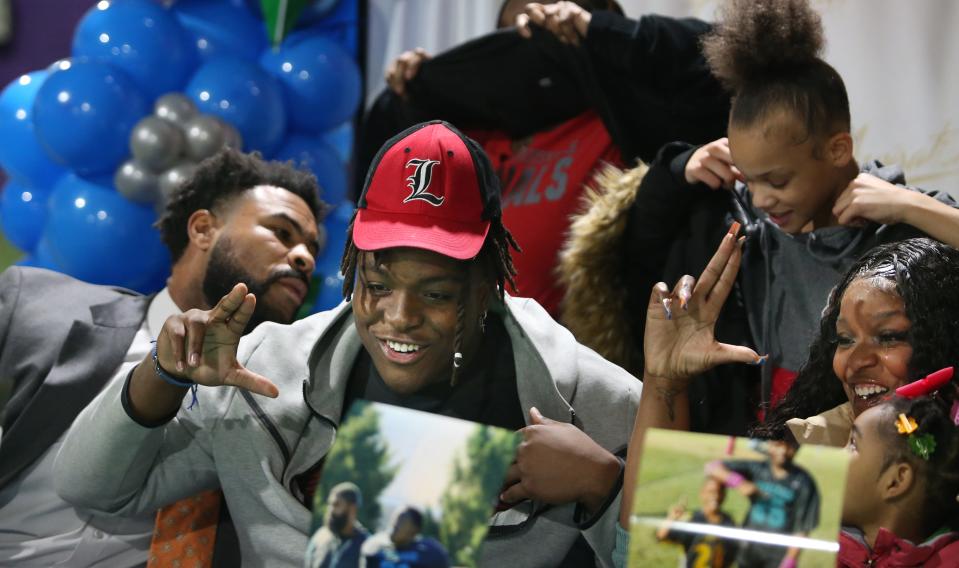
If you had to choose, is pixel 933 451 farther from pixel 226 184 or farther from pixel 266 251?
pixel 226 184

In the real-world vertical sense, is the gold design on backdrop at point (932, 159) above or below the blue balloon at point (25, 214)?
above

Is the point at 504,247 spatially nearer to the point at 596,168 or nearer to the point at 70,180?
the point at 596,168

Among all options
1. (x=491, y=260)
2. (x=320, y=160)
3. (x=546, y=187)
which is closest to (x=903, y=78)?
(x=546, y=187)

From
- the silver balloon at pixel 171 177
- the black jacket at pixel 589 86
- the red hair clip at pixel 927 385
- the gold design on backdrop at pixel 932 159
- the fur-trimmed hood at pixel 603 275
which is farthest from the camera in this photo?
the silver balloon at pixel 171 177

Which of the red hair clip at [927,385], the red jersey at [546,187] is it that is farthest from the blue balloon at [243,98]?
the red hair clip at [927,385]

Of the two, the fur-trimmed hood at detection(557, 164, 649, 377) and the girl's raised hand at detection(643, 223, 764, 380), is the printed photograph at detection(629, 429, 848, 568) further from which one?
the fur-trimmed hood at detection(557, 164, 649, 377)

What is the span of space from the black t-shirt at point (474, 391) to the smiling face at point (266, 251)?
523 mm

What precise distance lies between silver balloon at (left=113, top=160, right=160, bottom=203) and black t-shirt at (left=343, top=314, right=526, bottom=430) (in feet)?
4.72

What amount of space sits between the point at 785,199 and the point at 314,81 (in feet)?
5.30

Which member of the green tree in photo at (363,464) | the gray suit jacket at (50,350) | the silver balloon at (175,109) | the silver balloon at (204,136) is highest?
the green tree in photo at (363,464)

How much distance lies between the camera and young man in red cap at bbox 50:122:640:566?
56.2 inches

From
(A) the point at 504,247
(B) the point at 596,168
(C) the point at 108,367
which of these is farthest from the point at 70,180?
(A) the point at 504,247

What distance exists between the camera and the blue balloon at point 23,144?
9.84ft

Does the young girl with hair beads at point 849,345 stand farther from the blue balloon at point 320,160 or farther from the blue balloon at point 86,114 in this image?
the blue balloon at point 86,114
